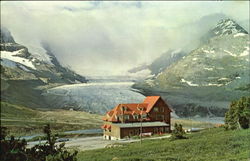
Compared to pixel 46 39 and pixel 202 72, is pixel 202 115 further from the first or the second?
pixel 46 39

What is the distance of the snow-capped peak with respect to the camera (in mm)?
16234

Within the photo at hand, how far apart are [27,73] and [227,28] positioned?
115m

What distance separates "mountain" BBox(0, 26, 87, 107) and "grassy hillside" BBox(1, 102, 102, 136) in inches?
231

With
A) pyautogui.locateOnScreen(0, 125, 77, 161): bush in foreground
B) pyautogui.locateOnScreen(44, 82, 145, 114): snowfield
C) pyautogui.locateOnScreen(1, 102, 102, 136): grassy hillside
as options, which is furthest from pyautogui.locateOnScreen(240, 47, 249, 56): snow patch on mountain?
pyautogui.locateOnScreen(1, 102, 102, 136): grassy hillside

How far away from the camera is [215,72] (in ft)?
80.0

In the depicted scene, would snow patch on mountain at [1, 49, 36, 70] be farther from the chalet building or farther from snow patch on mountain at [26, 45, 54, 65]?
the chalet building

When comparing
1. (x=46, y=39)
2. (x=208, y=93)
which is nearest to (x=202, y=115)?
(x=208, y=93)

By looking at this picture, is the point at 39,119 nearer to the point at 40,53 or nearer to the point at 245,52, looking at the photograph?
the point at 245,52

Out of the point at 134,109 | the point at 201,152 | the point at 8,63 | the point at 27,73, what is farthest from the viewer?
the point at 8,63

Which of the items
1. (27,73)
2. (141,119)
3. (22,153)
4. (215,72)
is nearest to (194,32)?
(215,72)

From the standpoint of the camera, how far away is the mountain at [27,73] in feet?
293

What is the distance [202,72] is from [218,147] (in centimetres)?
716

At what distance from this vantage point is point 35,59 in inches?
6196

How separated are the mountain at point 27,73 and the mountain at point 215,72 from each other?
169 feet
